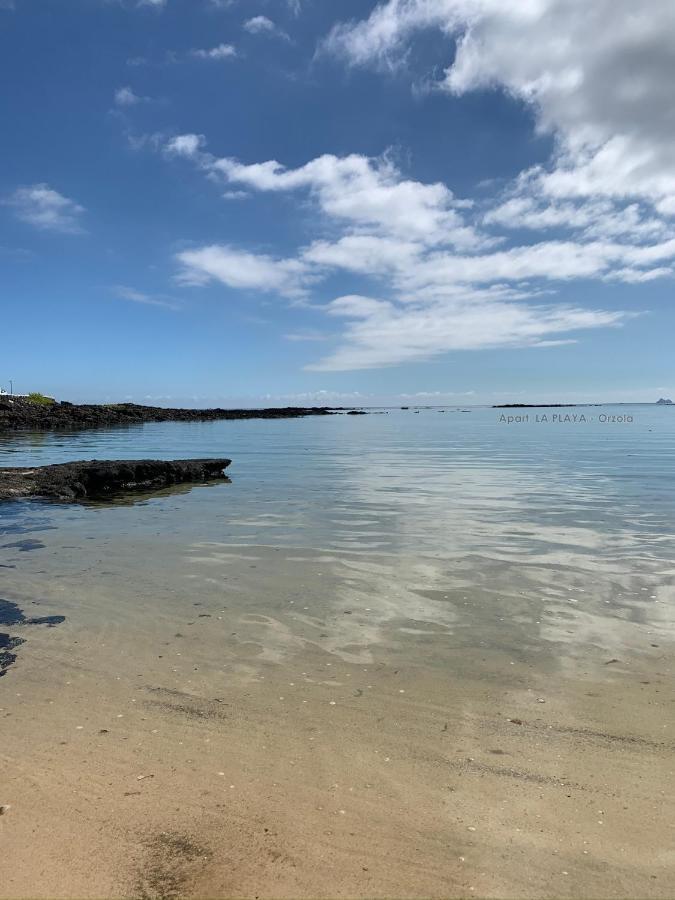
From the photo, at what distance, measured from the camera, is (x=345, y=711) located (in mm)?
5395

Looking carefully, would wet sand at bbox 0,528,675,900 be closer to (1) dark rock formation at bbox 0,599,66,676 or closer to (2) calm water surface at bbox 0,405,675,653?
(1) dark rock formation at bbox 0,599,66,676

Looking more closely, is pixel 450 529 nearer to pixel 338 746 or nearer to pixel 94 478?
pixel 338 746

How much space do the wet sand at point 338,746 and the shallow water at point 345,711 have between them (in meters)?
0.02

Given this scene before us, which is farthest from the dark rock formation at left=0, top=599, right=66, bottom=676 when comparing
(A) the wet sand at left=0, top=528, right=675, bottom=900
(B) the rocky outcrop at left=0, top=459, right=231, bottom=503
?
(B) the rocky outcrop at left=0, top=459, right=231, bottom=503

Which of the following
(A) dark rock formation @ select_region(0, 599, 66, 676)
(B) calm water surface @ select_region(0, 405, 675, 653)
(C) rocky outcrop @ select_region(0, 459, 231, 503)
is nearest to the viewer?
(A) dark rock formation @ select_region(0, 599, 66, 676)

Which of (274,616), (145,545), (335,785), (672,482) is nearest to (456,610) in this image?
(274,616)

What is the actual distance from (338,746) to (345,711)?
1.86 feet

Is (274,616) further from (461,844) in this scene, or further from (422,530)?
(422,530)

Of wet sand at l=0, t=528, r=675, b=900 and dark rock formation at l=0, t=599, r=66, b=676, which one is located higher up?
dark rock formation at l=0, t=599, r=66, b=676

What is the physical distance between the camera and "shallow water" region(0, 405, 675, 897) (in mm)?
3594

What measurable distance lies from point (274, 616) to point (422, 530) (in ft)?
20.4

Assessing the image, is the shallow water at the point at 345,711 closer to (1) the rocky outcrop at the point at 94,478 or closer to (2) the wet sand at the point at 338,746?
(2) the wet sand at the point at 338,746

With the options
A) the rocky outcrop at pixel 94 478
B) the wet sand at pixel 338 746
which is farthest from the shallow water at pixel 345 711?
the rocky outcrop at pixel 94 478

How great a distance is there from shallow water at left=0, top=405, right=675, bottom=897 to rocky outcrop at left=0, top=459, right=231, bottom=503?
6.58m
